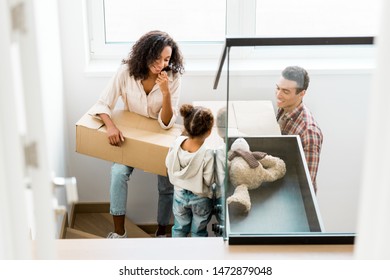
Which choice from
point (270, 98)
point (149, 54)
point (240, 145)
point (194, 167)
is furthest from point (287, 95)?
point (149, 54)

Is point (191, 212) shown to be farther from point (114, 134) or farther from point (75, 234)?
point (75, 234)

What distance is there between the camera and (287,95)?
323 centimetres

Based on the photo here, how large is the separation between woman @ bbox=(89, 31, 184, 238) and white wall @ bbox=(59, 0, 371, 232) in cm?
33

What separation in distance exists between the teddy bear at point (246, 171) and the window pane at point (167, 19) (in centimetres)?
160

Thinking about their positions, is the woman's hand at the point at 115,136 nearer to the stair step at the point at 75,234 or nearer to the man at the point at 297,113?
the stair step at the point at 75,234

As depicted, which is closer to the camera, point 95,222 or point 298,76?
point 298,76

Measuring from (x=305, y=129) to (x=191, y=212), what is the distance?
2.53 feet

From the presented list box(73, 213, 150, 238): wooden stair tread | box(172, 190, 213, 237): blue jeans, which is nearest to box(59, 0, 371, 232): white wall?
box(73, 213, 150, 238): wooden stair tread

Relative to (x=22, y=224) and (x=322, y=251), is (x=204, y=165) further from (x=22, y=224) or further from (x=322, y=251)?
(x=22, y=224)

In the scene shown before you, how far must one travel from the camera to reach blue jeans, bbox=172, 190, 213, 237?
11.6ft

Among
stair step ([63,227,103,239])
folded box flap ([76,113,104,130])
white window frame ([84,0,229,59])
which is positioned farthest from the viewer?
white window frame ([84,0,229,59])

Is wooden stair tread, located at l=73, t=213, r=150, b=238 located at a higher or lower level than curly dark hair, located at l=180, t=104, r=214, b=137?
lower

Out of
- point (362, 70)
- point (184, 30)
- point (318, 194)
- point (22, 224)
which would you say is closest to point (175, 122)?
point (184, 30)

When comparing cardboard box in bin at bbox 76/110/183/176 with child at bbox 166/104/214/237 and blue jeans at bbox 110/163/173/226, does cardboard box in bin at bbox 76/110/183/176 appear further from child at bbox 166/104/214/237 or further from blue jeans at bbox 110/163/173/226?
child at bbox 166/104/214/237
